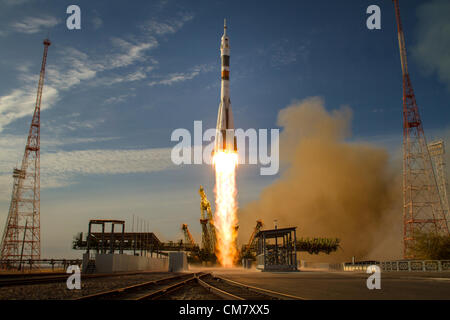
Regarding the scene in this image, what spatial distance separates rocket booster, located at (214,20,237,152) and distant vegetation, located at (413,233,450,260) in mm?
28393

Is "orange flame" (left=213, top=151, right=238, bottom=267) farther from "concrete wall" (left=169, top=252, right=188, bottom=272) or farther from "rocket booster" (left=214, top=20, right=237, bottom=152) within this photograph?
"concrete wall" (left=169, top=252, right=188, bottom=272)

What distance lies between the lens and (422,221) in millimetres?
60469

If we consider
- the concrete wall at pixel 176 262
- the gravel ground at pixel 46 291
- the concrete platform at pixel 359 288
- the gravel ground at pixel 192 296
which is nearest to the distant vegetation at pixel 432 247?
the concrete platform at pixel 359 288

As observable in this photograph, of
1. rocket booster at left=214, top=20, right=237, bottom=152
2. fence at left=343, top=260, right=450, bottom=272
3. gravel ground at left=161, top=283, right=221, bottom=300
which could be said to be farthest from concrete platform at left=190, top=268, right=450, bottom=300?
rocket booster at left=214, top=20, right=237, bottom=152

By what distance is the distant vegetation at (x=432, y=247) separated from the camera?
4228 cm

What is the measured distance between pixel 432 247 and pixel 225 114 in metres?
34.2

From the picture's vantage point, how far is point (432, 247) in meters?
43.0

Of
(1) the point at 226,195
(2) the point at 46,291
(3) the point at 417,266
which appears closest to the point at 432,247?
(3) the point at 417,266

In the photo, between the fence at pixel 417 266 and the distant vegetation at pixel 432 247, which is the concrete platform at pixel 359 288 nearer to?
the fence at pixel 417 266

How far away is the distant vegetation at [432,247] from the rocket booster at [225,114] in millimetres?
28393

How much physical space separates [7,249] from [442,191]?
7945cm

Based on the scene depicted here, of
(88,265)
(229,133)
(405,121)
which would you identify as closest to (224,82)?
(229,133)

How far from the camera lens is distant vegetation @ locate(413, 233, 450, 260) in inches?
1665
